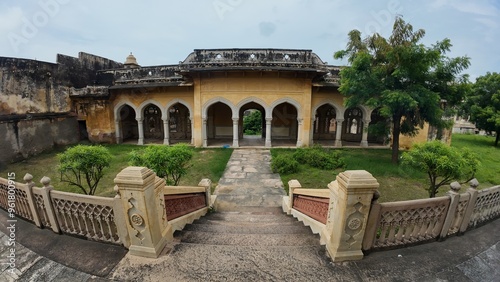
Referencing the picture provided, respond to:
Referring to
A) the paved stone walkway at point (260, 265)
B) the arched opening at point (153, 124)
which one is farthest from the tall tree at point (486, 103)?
the arched opening at point (153, 124)

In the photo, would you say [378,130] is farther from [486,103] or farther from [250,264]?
[486,103]

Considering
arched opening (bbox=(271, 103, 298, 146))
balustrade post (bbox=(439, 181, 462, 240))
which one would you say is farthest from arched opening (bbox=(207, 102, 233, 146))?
balustrade post (bbox=(439, 181, 462, 240))

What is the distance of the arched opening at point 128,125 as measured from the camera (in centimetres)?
1535

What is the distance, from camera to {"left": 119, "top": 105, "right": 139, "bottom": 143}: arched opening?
15.4 meters

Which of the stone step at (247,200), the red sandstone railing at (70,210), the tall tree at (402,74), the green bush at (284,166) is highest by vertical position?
the tall tree at (402,74)

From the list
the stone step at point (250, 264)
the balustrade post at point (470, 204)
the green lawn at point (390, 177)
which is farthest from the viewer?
the green lawn at point (390, 177)

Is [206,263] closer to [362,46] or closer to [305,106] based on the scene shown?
[362,46]

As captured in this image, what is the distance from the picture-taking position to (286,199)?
5.66 m

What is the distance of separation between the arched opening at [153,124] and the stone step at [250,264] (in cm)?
1447

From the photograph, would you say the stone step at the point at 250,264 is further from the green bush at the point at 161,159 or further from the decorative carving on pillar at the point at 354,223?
the green bush at the point at 161,159

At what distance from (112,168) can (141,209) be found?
305 inches

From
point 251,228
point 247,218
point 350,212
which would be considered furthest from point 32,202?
point 350,212

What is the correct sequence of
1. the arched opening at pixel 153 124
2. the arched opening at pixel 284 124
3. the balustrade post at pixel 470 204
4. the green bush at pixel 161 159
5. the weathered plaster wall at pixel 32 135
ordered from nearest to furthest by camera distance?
the balustrade post at pixel 470 204 < the green bush at pixel 161 159 < the weathered plaster wall at pixel 32 135 < the arched opening at pixel 284 124 < the arched opening at pixel 153 124

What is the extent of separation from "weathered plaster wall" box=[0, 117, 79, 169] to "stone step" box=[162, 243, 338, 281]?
493 inches
